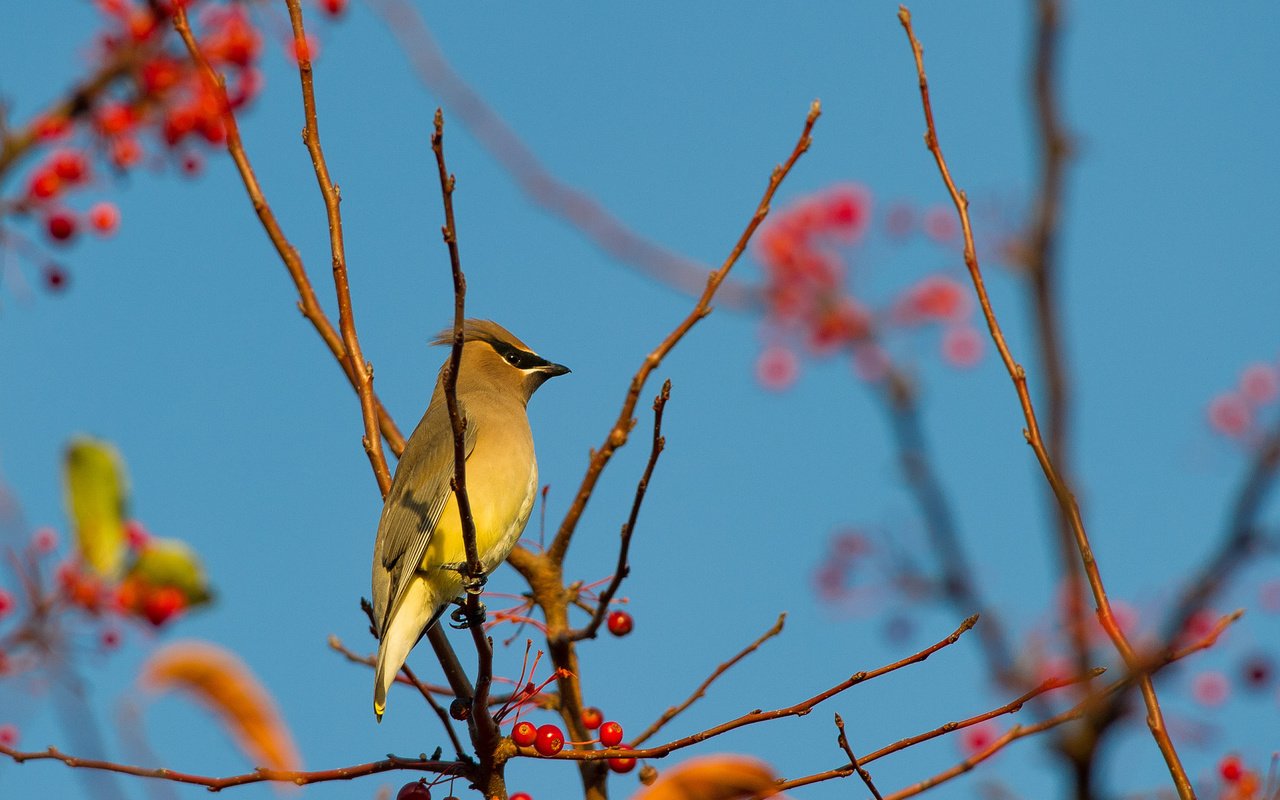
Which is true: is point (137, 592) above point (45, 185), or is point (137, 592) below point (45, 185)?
below

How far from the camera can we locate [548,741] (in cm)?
303

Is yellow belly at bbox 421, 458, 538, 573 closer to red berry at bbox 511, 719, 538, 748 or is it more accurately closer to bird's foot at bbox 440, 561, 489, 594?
bird's foot at bbox 440, 561, 489, 594

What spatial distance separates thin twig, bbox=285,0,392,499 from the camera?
11.4ft

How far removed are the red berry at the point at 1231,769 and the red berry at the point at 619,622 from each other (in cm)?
174

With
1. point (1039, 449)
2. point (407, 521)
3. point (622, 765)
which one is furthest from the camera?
point (407, 521)

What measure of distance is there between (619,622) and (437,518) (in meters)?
0.63

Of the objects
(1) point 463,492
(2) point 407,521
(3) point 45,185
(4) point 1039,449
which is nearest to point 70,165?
(3) point 45,185

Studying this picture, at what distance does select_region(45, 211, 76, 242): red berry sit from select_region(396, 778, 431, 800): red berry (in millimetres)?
2444

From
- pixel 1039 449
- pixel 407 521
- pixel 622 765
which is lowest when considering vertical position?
pixel 1039 449

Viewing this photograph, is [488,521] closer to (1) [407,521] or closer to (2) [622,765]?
(1) [407,521]

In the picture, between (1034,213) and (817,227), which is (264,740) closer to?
(1034,213)

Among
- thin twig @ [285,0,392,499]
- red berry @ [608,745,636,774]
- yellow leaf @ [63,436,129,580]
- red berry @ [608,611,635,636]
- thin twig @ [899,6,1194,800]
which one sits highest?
thin twig @ [285,0,392,499]

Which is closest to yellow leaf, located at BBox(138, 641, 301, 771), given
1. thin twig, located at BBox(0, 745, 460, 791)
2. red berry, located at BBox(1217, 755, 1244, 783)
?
thin twig, located at BBox(0, 745, 460, 791)

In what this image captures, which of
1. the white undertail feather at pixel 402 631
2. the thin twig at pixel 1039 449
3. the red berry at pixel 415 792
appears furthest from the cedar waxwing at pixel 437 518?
the thin twig at pixel 1039 449
